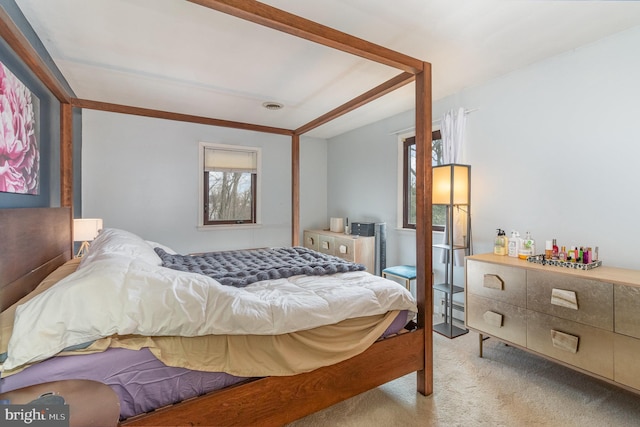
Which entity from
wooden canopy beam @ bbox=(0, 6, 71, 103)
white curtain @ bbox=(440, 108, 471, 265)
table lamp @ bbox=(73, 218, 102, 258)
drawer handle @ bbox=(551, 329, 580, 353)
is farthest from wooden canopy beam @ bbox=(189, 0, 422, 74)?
table lamp @ bbox=(73, 218, 102, 258)

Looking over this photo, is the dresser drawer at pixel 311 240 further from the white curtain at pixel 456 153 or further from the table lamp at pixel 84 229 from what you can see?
the table lamp at pixel 84 229

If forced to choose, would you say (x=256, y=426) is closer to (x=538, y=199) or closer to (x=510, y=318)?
(x=510, y=318)

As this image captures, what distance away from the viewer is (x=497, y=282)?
211 cm

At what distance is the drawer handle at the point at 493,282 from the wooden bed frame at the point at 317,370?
66cm

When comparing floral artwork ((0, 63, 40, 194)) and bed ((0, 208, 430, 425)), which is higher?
floral artwork ((0, 63, 40, 194))

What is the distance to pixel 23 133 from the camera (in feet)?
5.54

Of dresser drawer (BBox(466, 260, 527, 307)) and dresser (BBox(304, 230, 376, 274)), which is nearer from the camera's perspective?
dresser drawer (BBox(466, 260, 527, 307))

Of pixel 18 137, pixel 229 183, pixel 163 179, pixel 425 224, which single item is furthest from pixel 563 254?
pixel 163 179

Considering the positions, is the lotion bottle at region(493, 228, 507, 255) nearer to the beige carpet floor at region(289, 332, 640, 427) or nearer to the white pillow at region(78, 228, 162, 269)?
the beige carpet floor at region(289, 332, 640, 427)

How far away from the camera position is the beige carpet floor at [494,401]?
5.19ft

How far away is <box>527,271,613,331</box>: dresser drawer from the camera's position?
1.62 m

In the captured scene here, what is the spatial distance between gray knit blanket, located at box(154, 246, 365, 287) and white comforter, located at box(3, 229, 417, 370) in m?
0.24

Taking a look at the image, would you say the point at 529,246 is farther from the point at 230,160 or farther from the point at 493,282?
the point at 230,160

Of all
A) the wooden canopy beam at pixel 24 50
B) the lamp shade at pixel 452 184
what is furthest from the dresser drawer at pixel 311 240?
the wooden canopy beam at pixel 24 50
